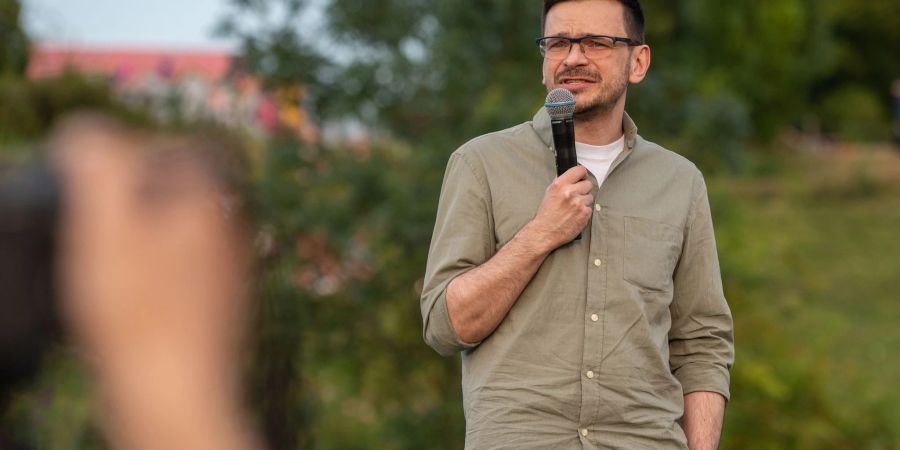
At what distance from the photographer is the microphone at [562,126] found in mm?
2342

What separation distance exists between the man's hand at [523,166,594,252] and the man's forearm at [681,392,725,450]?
53cm

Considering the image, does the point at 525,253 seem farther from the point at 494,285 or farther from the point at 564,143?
the point at 564,143

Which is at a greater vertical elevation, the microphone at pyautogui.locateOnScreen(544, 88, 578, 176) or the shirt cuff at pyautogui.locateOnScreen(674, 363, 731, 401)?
the microphone at pyautogui.locateOnScreen(544, 88, 578, 176)

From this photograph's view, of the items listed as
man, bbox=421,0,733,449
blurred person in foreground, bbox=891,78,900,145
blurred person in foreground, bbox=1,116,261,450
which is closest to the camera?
blurred person in foreground, bbox=1,116,261,450

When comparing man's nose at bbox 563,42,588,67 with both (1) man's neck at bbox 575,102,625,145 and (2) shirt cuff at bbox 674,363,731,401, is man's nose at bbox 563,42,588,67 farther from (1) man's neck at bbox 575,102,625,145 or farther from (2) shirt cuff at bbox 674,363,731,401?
(2) shirt cuff at bbox 674,363,731,401

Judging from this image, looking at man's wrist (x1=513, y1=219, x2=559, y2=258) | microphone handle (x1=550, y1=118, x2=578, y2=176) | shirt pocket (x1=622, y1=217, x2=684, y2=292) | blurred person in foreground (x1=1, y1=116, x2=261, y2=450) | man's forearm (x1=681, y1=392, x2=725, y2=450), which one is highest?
blurred person in foreground (x1=1, y1=116, x2=261, y2=450)

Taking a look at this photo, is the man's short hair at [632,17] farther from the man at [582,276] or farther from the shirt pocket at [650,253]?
the shirt pocket at [650,253]

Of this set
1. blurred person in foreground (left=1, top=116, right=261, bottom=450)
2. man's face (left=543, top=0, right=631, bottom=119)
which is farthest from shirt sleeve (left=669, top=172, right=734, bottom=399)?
blurred person in foreground (left=1, top=116, right=261, bottom=450)

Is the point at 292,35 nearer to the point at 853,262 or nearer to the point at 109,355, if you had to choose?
the point at 109,355

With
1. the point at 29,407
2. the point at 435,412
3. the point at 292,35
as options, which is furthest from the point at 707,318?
the point at 292,35

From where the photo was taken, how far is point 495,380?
249 cm

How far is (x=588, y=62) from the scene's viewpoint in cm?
259

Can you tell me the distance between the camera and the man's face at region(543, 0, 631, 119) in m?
2.58

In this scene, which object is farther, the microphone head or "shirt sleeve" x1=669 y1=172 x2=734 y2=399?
"shirt sleeve" x1=669 y1=172 x2=734 y2=399
